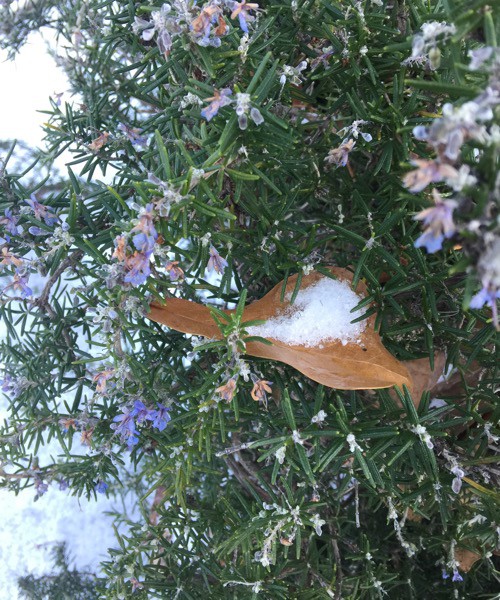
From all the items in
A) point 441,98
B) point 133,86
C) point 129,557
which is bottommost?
point 129,557

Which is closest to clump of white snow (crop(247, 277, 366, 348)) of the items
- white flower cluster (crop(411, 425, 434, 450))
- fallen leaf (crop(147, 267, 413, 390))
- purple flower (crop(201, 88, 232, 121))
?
fallen leaf (crop(147, 267, 413, 390))

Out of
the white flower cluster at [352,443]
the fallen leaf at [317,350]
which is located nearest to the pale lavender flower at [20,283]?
the fallen leaf at [317,350]

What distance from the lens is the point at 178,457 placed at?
70 centimetres

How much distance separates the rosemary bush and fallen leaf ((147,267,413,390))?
0.03m

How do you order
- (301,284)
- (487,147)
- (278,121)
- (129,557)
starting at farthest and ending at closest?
(129,557) → (301,284) → (278,121) → (487,147)

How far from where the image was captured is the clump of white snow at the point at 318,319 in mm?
591

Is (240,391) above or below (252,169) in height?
below

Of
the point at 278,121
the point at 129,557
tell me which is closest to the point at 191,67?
the point at 278,121

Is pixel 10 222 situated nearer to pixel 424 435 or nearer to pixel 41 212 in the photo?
pixel 41 212

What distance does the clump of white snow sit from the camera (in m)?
0.59

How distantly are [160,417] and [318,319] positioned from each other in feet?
0.75

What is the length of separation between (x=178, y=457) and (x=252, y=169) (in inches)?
14.2

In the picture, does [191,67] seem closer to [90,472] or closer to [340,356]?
[340,356]

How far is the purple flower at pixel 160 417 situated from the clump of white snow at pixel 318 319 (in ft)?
0.53
